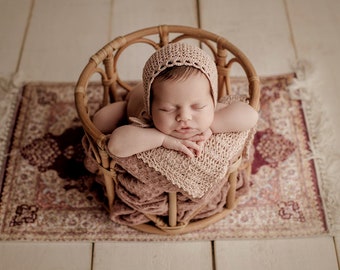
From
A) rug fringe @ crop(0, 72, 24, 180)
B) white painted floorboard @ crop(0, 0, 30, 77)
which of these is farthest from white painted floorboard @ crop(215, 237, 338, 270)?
white painted floorboard @ crop(0, 0, 30, 77)

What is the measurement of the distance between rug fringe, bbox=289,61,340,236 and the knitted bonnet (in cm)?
54

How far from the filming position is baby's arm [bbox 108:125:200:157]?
2.88ft

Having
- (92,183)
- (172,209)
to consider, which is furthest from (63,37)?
(172,209)

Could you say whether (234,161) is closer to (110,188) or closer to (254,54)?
(110,188)

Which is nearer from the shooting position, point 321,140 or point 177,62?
point 177,62

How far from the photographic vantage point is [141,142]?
894mm

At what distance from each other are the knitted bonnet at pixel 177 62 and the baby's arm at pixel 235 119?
0.06 meters

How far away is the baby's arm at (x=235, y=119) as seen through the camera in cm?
94

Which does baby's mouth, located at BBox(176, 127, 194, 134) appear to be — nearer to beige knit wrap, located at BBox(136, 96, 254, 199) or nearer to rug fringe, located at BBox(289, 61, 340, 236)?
beige knit wrap, located at BBox(136, 96, 254, 199)

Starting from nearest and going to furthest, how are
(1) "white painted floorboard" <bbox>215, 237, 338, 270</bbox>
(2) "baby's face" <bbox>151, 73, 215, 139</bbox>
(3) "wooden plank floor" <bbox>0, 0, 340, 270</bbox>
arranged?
(2) "baby's face" <bbox>151, 73, 215, 139</bbox> → (1) "white painted floorboard" <bbox>215, 237, 338, 270</bbox> → (3) "wooden plank floor" <bbox>0, 0, 340, 270</bbox>

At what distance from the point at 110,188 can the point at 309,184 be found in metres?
0.60

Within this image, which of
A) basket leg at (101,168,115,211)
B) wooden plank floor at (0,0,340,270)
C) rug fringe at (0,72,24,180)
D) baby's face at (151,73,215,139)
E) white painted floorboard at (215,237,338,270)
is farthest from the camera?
wooden plank floor at (0,0,340,270)

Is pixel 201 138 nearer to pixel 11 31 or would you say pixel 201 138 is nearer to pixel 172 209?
pixel 172 209

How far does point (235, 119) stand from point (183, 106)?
0.13 m
